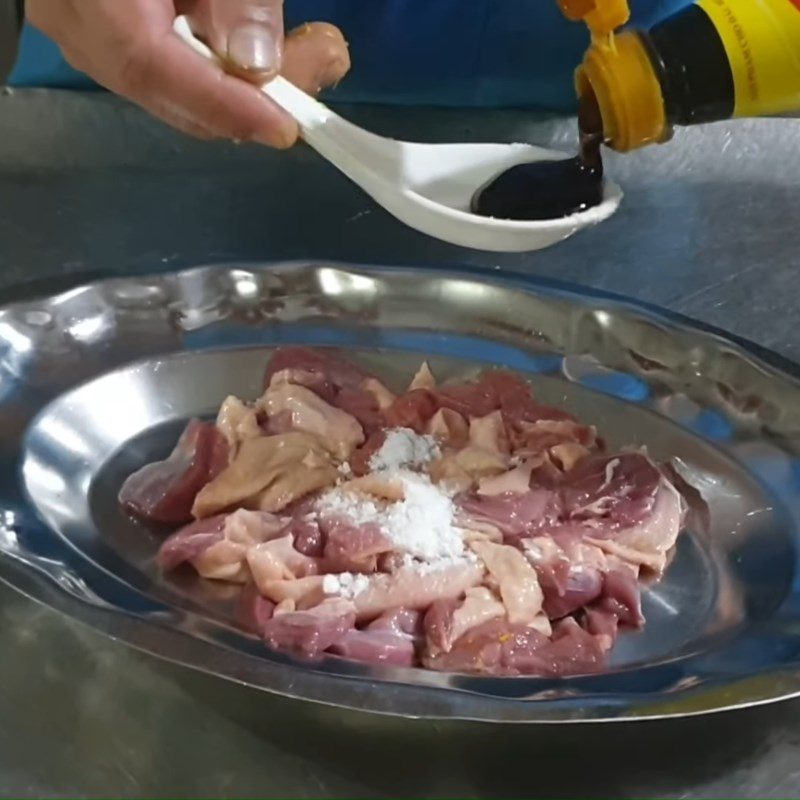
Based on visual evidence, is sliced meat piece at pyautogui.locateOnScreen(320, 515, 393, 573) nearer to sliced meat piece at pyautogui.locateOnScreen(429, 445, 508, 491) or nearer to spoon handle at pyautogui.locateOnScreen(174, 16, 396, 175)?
sliced meat piece at pyautogui.locateOnScreen(429, 445, 508, 491)

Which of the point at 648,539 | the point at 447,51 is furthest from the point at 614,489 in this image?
the point at 447,51

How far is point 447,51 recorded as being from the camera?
1.13 metres

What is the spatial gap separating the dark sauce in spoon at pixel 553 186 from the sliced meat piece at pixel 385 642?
251 millimetres

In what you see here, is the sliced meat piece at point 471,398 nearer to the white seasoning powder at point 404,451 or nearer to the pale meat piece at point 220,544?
the white seasoning powder at point 404,451

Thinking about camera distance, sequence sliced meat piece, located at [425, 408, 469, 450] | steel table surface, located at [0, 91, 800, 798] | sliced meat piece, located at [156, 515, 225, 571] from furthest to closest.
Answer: sliced meat piece, located at [425, 408, 469, 450] → sliced meat piece, located at [156, 515, 225, 571] → steel table surface, located at [0, 91, 800, 798]

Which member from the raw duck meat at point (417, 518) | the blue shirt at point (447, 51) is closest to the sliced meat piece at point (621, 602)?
the raw duck meat at point (417, 518)

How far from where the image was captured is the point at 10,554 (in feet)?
1.93

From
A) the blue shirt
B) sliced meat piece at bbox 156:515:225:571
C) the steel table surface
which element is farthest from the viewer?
the blue shirt

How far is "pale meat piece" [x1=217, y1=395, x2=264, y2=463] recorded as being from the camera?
2.41 feet

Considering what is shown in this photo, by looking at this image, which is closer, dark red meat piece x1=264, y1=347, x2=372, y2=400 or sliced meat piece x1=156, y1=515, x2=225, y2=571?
sliced meat piece x1=156, y1=515, x2=225, y2=571

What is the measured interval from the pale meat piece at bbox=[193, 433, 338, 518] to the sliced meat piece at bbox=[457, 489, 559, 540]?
9 cm

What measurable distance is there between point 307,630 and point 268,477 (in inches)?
5.3

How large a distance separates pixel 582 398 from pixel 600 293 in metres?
0.09

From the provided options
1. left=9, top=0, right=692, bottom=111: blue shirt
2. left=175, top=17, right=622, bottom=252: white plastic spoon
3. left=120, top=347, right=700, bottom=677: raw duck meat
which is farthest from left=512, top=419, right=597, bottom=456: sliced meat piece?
left=9, top=0, right=692, bottom=111: blue shirt
